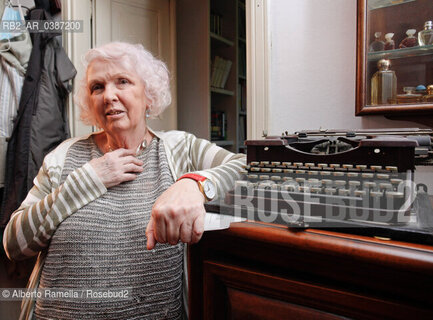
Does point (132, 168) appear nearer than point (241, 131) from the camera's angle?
Yes

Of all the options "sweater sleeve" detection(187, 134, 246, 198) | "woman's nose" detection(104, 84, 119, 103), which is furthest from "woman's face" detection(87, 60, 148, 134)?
"sweater sleeve" detection(187, 134, 246, 198)

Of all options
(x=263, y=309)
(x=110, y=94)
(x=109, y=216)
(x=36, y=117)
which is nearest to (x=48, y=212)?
(x=109, y=216)

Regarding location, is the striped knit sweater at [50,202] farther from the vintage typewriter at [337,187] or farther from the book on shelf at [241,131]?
the book on shelf at [241,131]

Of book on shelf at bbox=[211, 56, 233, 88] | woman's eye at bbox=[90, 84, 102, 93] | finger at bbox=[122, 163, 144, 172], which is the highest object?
book on shelf at bbox=[211, 56, 233, 88]

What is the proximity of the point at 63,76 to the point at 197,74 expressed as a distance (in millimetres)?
1329

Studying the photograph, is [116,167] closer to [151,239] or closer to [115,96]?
[115,96]

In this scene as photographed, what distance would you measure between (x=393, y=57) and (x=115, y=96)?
1076mm

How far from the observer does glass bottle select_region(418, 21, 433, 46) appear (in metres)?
1.13

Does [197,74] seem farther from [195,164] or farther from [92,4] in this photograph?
[195,164]

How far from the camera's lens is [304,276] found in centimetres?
56

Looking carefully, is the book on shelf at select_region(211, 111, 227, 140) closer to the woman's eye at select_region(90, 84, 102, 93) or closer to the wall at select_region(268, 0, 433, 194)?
the wall at select_region(268, 0, 433, 194)

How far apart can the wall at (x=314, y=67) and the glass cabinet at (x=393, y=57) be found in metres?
0.06

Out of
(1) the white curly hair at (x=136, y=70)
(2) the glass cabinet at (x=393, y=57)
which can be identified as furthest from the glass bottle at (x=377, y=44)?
(1) the white curly hair at (x=136, y=70)

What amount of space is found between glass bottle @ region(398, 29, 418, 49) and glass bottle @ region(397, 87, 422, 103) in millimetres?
171
